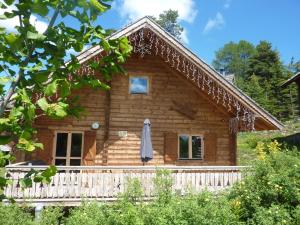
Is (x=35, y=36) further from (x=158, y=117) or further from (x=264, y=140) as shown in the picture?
(x=264, y=140)

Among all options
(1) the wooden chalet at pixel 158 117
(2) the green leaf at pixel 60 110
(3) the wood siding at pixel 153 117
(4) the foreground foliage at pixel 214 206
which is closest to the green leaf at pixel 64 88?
(2) the green leaf at pixel 60 110

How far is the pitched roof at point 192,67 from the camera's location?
12.9m

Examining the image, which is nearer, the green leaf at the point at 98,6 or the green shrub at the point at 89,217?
the green leaf at the point at 98,6

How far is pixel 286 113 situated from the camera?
53.8m

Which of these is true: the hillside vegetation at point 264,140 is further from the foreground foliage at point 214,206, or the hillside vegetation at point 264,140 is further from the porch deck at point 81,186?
the foreground foliage at point 214,206

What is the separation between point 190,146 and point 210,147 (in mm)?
849

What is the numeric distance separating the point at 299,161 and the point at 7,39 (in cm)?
904

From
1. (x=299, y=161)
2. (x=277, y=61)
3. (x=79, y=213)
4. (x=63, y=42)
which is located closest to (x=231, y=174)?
(x=299, y=161)

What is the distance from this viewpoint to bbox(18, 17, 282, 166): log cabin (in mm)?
13484

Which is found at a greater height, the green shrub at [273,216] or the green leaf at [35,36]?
the green leaf at [35,36]

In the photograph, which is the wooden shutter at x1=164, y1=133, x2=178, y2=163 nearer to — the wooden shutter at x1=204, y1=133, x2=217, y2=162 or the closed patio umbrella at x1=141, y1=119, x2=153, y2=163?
the wooden shutter at x1=204, y1=133, x2=217, y2=162

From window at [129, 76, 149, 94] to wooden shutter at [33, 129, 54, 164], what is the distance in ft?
12.2

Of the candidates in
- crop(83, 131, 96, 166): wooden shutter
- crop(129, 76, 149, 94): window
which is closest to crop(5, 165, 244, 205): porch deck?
crop(83, 131, 96, 166): wooden shutter

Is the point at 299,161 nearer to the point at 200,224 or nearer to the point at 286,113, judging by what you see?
the point at 200,224
